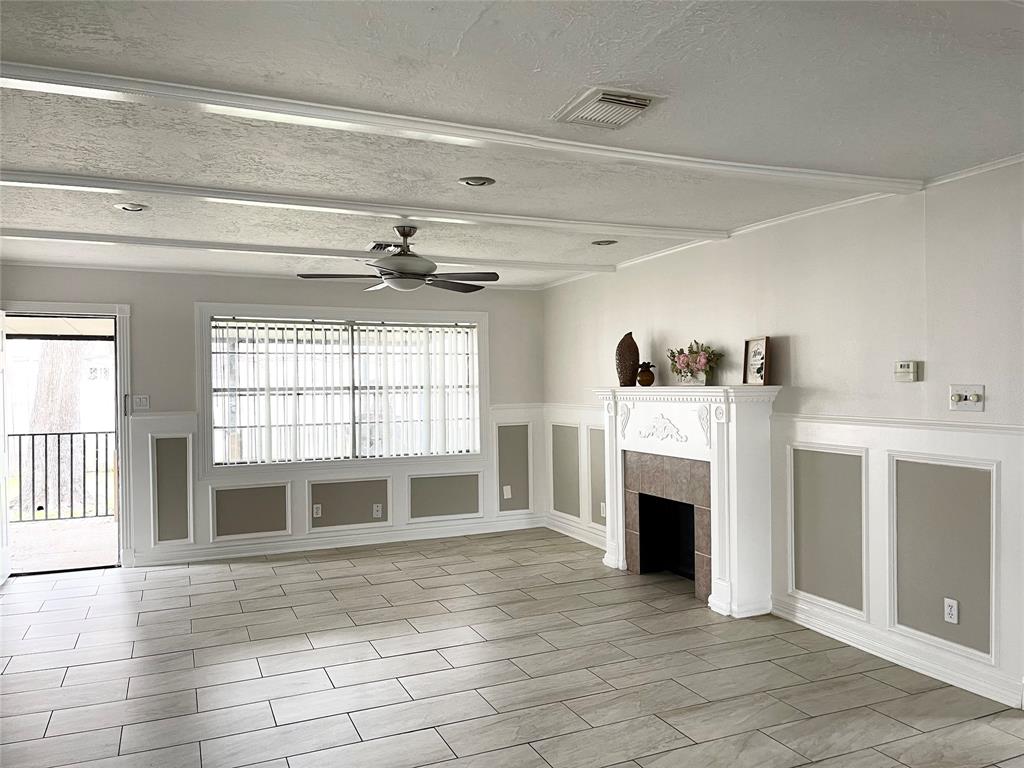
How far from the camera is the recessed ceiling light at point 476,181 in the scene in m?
3.78

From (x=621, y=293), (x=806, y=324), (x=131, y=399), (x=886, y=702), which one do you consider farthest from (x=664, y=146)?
(x=131, y=399)

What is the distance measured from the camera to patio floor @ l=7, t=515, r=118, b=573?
6.64m

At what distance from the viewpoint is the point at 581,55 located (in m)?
2.34

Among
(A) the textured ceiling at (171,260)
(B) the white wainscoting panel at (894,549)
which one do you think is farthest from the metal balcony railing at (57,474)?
(B) the white wainscoting panel at (894,549)

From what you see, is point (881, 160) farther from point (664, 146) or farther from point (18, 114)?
point (18, 114)

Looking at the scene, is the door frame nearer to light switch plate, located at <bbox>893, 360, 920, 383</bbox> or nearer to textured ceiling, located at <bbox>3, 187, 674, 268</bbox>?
textured ceiling, located at <bbox>3, 187, 674, 268</bbox>

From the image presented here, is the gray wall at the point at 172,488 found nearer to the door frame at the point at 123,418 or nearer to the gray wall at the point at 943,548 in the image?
the door frame at the point at 123,418

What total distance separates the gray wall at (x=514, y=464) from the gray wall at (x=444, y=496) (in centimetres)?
29

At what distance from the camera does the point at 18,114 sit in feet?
9.23

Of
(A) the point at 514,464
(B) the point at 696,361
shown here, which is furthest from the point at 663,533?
(A) the point at 514,464

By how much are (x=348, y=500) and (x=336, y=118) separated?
5.04 meters

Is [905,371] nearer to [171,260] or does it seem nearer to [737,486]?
[737,486]

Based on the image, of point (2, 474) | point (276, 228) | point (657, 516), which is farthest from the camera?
point (657, 516)

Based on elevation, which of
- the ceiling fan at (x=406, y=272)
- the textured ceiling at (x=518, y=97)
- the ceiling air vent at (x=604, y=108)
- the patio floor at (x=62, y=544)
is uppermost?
the textured ceiling at (x=518, y=97)
